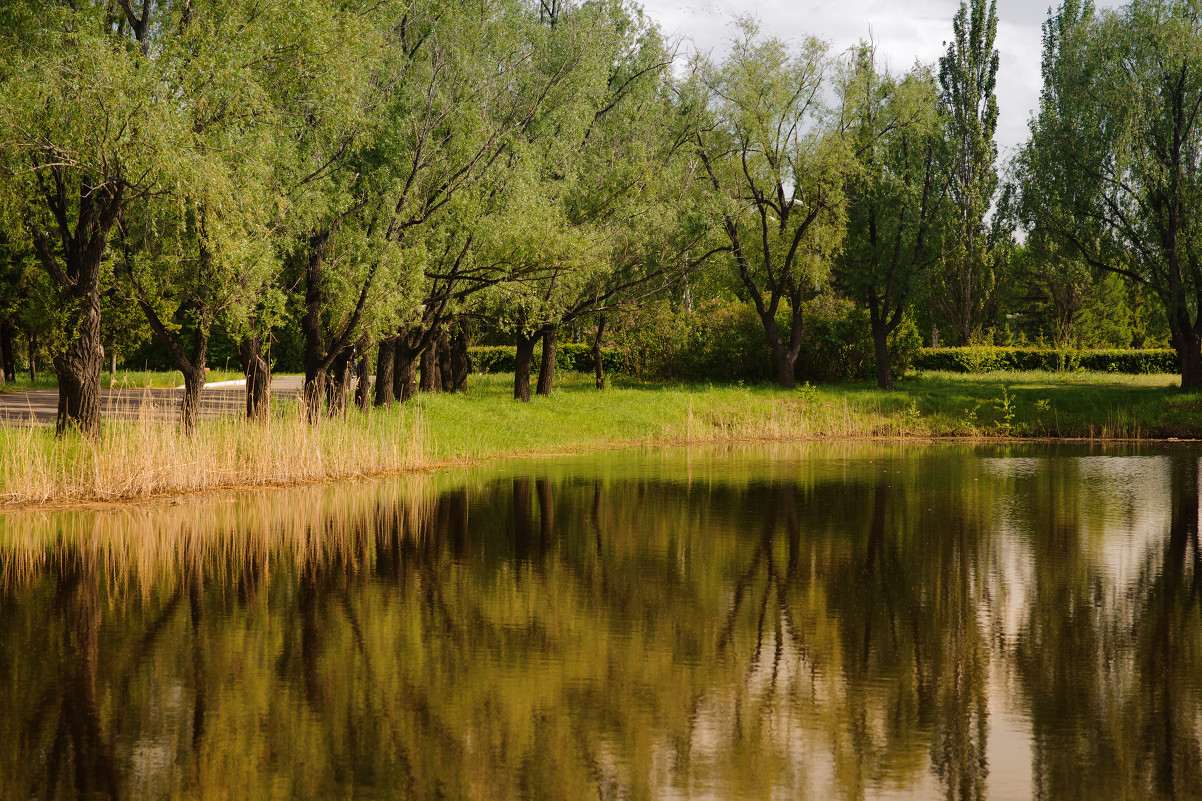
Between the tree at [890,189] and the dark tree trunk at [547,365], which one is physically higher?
the tree at [890,189]

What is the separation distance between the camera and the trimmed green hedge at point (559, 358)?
43312 millimetres

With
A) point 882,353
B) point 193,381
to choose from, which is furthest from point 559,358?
point 193,381

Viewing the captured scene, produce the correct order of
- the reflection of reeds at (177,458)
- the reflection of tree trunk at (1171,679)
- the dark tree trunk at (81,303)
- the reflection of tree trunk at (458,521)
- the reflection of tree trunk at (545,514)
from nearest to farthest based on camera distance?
the reflection of tree trunk at (1171,679) → the reflection of tree trunk at (458,521) → the reflection of tree trunk at (545,514) → the reflection of reeds at (177,458) → the dark tree trunk at (81,303)

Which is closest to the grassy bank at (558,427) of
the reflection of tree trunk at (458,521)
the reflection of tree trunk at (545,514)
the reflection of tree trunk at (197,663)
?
the reflection of tree trunk at (458,521)

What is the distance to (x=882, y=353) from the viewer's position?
3784 cm

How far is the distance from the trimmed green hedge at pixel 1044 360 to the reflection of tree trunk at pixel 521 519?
28.4m

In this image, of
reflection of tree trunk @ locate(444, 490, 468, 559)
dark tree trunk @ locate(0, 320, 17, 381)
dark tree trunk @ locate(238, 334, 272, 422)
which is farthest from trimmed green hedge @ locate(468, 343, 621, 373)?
reflection of tree trunk @ locate(444, 490, 468, 559)

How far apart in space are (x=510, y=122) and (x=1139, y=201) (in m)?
21.0

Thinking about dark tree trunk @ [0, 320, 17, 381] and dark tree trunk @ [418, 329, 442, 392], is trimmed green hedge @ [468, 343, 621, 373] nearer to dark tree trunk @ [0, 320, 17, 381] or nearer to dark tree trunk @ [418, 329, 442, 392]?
dark tree trunk @ [418, 329, 442, 392]

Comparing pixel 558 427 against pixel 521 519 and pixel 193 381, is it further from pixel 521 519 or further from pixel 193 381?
pixel 521 519

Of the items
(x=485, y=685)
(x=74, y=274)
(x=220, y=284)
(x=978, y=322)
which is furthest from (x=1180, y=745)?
(x=978, y=322)

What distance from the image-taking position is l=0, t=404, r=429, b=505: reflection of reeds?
1552 cm

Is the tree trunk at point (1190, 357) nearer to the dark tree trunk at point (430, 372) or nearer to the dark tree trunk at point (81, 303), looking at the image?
the dark tree trunk at point (430, 372)

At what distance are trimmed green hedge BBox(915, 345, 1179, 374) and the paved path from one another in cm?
2719
